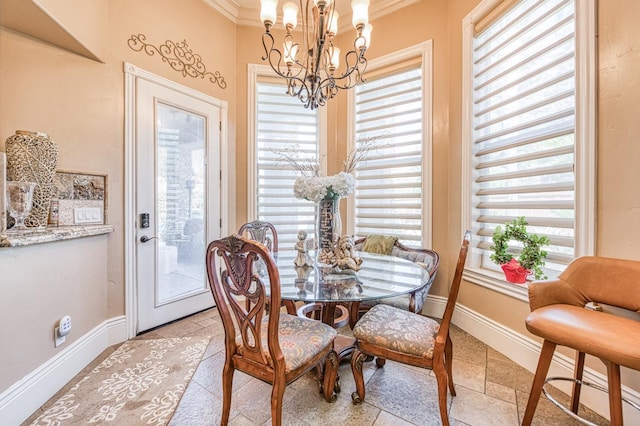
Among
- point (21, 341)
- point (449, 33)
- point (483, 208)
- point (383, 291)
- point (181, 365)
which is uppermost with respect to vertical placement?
point (449, 33)

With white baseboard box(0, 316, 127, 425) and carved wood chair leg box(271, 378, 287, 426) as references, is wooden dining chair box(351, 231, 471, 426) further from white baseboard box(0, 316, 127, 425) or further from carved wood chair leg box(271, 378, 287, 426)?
white baseboard box(0, 316, 127, 425)

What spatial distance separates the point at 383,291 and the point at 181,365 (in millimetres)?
1604

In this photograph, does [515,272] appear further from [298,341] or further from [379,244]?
[298,341]

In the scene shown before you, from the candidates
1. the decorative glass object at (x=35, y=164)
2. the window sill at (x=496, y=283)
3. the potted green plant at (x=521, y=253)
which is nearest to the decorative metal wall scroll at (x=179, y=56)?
the decorative glass object at (x=35, y=164)

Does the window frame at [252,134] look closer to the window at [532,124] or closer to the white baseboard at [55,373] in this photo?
the white baseboard at [55,373]

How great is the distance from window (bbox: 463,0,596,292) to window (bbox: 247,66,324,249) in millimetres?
1806

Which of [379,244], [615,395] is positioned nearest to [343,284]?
[615,395]

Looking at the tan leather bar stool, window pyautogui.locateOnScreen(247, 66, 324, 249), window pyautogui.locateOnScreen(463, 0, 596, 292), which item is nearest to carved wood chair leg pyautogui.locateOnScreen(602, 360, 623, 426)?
the tan leather bar stool

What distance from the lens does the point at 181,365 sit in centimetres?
205

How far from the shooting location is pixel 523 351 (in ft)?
Answer: 6.72

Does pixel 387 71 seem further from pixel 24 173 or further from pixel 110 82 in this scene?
pixel 24 173

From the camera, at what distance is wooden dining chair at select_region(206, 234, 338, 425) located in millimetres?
1224

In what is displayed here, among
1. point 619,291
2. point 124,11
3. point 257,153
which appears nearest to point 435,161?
point 619,291

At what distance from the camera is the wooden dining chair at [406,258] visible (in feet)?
6.98
